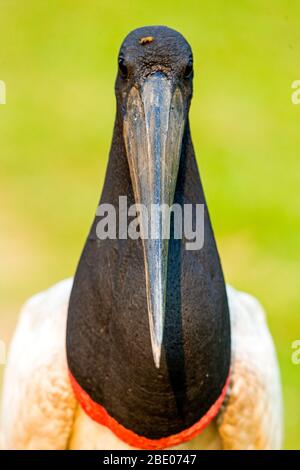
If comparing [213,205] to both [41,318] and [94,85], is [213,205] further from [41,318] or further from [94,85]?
[41,318]

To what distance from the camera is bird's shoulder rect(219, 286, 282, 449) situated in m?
3.82

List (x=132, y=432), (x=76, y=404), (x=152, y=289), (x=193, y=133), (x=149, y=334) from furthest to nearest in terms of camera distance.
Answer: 1. (x=193, y=133)
2. (x=76, y=404)
3. (x=132, y=432)
4. (x=149, y=334)
5. (x=152, y=289)

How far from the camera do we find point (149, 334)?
3232 millimetres

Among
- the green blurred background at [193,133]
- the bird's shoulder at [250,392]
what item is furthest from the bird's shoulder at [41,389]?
the green blurred background at [193,133]

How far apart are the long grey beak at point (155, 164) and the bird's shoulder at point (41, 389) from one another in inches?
31.7

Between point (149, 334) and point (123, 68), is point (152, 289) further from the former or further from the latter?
point (123, 68)

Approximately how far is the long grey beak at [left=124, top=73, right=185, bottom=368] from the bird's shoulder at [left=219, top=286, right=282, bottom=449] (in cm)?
80

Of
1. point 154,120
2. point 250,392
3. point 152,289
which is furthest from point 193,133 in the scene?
point 152,289

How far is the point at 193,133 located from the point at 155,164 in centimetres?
679

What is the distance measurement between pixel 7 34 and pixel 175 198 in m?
8.26

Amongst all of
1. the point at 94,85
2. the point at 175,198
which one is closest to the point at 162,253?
the point at 175,198

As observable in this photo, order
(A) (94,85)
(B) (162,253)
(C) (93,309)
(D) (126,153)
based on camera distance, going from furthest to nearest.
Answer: (A) (94,85)
(C) (93,309)
(D) (126,153)
(B) (162,253)
